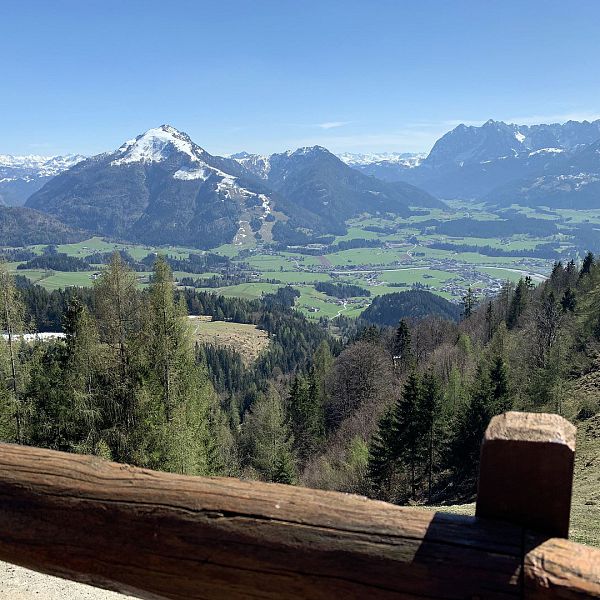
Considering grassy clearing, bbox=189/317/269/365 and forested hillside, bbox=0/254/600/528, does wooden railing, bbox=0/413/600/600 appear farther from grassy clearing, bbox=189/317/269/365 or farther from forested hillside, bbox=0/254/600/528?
grassy clearing, bbox=189/317/269/365

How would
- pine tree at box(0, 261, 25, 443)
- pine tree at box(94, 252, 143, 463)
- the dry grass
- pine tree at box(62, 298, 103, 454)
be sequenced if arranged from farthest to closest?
1. pine tree at box(94, 252, 143, 463)
2. pine tree at box(62, 298, 103, 454)
3. pine tree at box(0, 261, 25, 443)
4. the dry grass

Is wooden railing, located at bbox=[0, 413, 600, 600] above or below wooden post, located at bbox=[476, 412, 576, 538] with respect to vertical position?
below

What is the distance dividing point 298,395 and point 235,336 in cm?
9139

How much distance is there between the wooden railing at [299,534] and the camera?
65.4 inches

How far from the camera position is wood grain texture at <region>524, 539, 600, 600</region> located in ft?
5.21

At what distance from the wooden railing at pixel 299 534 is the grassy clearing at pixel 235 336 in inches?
4857

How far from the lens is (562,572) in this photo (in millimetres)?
1606

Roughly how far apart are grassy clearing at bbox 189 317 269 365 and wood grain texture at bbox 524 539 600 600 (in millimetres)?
124177

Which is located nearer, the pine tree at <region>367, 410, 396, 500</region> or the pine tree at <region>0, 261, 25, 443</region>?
the pine tree at <region>0, 261, 25, 443</region>

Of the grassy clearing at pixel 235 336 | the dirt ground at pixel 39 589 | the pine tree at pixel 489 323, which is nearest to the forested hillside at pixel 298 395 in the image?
the pine tree at pixel 489 323

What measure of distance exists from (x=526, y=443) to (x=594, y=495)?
22653 mm

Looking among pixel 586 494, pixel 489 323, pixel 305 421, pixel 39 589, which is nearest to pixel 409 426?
pixel 586 494

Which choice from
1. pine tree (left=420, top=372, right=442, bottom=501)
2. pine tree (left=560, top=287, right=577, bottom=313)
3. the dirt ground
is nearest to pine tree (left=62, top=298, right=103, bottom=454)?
the dirt ground

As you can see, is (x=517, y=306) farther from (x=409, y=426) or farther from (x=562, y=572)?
(x=562, y=572)
